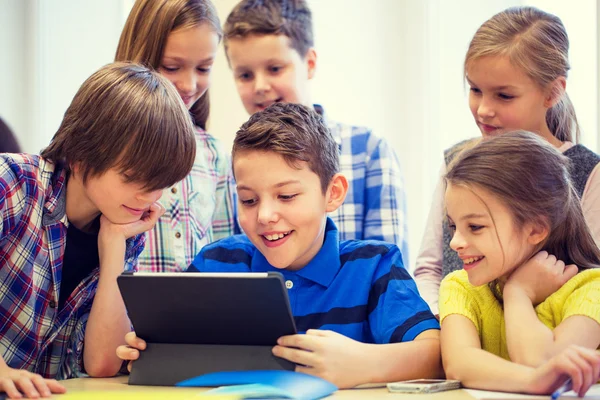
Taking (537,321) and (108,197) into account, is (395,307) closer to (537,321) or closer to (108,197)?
(537,321)

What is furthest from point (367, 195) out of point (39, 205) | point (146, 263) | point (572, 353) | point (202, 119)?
point (572, 353)

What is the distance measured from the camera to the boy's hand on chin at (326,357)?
1222 mm

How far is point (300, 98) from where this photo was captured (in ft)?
7.41

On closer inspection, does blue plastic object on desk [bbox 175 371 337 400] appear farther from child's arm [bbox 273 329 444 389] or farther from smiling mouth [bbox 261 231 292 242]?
smiling mouth [bbox 261 231 292 242]

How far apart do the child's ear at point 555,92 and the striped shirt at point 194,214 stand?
0.89 metres

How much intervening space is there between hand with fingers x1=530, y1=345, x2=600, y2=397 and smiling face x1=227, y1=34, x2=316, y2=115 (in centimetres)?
127

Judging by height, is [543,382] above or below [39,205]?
below

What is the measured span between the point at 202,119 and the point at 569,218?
3.66 ft

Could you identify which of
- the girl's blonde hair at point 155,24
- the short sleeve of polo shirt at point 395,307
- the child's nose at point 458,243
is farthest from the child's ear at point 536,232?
the girl's blonde hair at point 155,24

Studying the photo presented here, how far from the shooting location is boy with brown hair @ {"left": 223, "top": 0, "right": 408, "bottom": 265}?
216 centimetres

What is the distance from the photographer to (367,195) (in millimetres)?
2209

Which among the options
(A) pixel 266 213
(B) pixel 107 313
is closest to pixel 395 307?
(A) pixel 266 213

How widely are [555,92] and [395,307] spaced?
0.74m

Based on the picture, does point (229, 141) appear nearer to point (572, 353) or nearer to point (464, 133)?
point (464, 133)
